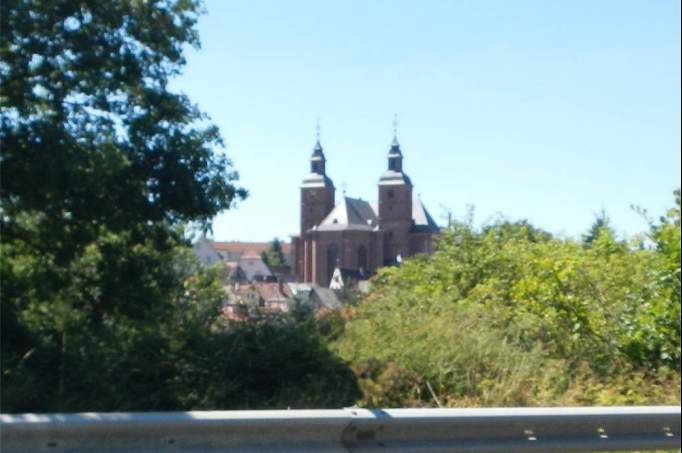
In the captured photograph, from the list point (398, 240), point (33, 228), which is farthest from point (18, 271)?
point (398, 240)

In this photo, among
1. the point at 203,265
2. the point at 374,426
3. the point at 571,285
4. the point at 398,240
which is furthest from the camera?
the point at 398,240

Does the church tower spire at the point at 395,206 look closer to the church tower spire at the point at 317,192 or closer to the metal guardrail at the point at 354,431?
the church tower spire at the point at 317,192

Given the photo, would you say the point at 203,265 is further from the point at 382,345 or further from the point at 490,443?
the point at 490,443

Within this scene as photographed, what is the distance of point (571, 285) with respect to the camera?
38.9ft

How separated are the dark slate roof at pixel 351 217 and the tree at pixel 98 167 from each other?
5.39 metres

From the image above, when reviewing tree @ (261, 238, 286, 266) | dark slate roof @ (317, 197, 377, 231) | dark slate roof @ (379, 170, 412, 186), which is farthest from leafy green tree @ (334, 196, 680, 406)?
tree @ (261, 238, 286, 266)

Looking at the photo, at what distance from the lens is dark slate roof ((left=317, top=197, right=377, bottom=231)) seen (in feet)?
62.6

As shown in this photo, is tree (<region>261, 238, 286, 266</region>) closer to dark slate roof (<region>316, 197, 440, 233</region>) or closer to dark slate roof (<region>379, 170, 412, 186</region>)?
dark slate roof (<region>316, 197, 440, 233</region>)

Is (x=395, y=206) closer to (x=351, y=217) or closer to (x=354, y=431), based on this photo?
(x=351, y=217)

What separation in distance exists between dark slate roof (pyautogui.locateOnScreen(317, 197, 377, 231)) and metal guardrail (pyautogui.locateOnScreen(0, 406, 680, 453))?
12335mm

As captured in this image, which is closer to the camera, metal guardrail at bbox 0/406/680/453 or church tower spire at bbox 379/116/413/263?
metal guardrail at bbox 0/406/680/453

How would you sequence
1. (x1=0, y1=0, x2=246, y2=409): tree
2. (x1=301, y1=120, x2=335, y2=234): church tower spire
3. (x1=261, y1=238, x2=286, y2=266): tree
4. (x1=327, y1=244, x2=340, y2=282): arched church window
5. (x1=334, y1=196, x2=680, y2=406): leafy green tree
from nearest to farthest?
(x1=334, y1=196, x2=680, y2=406): leafy green tree < (x1=0, y1=0, x2=246, y2=409): tree < (x1=301, y1=120, x2=335, y2=234): church tower spire < (x1=327, y1=244, x2=340, y2=282): arched church window < (x1=261, y1=238, x2=286, y2=266): tree

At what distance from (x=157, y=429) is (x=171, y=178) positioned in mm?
8255

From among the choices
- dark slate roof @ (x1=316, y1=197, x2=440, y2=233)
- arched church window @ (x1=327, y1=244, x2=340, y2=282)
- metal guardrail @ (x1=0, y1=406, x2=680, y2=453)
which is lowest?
metal guardrail @ (x1=0, y1=406, x2=680, y2=453)
